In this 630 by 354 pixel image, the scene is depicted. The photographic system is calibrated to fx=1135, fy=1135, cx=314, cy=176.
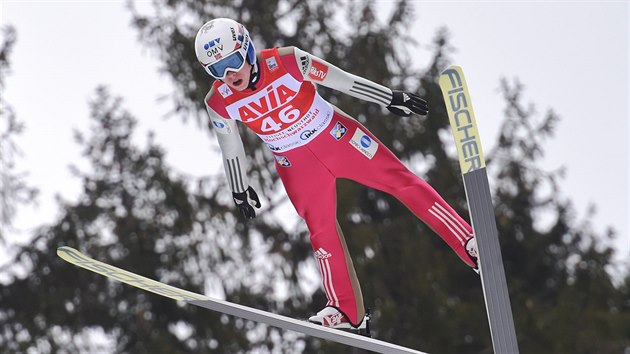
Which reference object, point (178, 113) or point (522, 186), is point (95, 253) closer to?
point (178, 113)

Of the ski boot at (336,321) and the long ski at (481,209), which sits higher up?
the long ski at (481,209)

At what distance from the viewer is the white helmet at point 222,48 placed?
4973 mm

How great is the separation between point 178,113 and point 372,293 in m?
3.50

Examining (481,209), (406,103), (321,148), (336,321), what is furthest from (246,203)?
(481,209)

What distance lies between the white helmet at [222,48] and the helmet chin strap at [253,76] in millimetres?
59

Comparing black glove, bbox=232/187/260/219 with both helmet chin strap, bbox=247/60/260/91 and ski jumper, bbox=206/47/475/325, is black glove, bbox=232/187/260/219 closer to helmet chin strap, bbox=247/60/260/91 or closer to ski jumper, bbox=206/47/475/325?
ski jumper, bbox=206/47/475/325

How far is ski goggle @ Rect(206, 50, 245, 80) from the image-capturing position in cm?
499

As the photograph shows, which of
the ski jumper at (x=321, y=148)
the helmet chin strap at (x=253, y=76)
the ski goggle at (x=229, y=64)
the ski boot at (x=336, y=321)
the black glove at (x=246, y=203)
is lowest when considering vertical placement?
the ski boot at (x=336, y=321)

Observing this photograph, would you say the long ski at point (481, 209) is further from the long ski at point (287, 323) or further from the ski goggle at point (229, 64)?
the ski goggle at point (229, 64)

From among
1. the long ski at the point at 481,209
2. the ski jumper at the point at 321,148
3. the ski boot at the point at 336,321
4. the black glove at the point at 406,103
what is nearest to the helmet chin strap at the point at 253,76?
the ski jumper at the point at 321,148

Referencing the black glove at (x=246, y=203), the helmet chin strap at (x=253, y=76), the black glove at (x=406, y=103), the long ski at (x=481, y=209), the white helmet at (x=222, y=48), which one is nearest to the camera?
the long ski at (x=481, y=209)

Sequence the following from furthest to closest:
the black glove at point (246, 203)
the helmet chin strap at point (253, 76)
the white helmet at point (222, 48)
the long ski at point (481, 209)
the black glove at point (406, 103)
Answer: the black glove at point (246, 203) → the black glove at point (406, 103) → the helmet chin strap at point (253, 76) → the white helmet at point (222, 48) → the long ski at point (481, 209)

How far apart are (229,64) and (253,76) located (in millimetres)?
157

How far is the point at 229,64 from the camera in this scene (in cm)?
500
